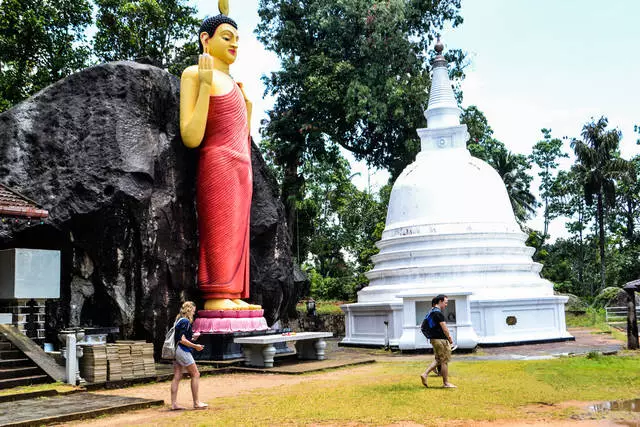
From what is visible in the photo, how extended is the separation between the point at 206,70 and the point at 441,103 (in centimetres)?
1251

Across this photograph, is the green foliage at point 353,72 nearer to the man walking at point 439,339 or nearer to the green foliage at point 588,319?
the green foliage at point 588,319

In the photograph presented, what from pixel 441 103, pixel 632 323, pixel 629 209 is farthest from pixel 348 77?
pixel 629 209

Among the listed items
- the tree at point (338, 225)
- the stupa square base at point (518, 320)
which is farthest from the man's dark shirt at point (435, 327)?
the tree at point (338, 225)

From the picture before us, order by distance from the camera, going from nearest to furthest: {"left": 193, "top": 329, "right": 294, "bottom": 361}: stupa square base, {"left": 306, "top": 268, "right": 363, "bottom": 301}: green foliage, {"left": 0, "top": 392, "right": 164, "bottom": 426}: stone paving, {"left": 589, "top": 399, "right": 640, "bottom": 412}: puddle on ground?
{"left": 0, "top": 392, "right": 164, "bottom": 426}: stone paving
{"left": 589, "top": 399, "right": 640, "bottom": 412}: puddle on ground
{"left": 193, "top": 329, "right": 294, "bottom": 361}: stupa square base
{"left": 306, "top": 268, "right": 363, "bottom": 301}: green foliage

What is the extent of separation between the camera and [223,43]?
53.4 ft

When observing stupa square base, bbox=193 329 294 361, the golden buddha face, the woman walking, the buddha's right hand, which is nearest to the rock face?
stupa square base, bbox=193 329 294 361

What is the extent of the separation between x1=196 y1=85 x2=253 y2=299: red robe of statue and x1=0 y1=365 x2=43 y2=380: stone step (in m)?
4.82

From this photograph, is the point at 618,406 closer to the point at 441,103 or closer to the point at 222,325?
the point at 222,325

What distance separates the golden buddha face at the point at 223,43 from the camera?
1630cm

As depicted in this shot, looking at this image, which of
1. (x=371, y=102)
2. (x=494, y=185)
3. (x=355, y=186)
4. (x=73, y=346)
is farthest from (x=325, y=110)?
(x=73, y=346)

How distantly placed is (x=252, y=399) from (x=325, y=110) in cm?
2074

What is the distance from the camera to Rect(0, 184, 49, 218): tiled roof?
10.7 m

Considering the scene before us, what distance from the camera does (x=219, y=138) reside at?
1566 cm

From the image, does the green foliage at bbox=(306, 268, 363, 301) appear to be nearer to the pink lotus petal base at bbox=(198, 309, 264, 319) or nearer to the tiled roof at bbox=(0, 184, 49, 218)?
the pink lotus petal base at bbox=(198, 309, 264, 319)
